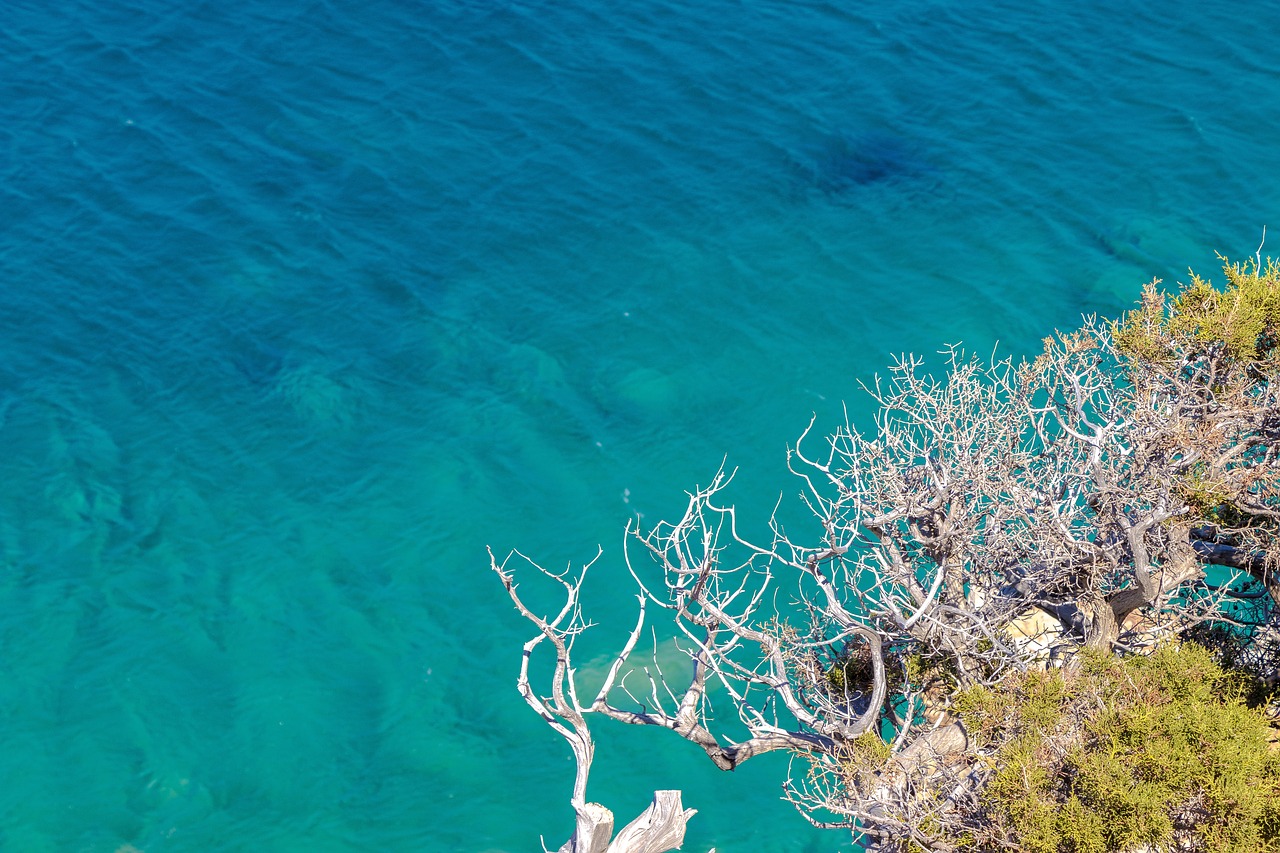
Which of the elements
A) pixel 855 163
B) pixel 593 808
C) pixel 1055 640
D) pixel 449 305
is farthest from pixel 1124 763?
pixel 855 163

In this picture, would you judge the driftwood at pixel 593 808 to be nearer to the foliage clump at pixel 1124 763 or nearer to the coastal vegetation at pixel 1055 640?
the coastal vegetation at pixel 1055 640

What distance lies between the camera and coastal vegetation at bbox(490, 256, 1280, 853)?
1266 centimetres

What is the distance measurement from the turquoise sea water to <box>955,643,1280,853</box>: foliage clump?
25.5ft

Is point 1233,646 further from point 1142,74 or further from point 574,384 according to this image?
point 1142,74

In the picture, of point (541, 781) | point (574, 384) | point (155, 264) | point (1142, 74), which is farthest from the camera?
point (1142, 74)

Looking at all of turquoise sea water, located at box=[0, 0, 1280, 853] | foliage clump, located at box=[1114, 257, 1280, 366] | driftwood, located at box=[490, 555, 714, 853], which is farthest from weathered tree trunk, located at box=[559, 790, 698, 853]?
foliage clump, located at box=[1114, 257, 1280, 366]

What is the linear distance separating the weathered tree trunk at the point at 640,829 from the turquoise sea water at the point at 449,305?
20.5ft

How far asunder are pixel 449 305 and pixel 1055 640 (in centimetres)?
1849

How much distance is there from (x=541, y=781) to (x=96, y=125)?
25.9 meters

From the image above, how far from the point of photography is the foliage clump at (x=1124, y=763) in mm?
12195

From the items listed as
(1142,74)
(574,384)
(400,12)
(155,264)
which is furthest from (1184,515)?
(400,12)

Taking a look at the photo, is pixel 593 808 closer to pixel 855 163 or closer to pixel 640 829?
pixel 640 829

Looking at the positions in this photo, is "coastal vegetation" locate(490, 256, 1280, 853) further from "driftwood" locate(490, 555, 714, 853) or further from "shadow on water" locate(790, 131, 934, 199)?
"shadow on water" locate(790, 131, 934, 199)

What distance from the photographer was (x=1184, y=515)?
15.0m
